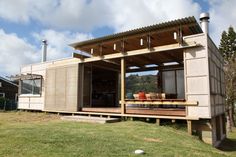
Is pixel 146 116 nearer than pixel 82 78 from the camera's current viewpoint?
Yes

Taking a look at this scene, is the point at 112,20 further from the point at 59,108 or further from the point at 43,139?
the point at 43,139

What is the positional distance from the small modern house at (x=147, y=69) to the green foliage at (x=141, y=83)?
58cm

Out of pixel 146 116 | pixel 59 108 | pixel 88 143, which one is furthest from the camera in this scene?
pixel 59 108

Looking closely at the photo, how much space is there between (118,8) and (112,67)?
4736mm

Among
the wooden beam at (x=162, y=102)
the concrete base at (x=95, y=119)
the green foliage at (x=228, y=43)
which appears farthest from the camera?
the green foliage at (x=228, y=43)

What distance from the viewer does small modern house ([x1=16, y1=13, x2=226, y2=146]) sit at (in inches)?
341

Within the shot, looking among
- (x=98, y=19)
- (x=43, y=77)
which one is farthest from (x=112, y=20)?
(x=43, y=77)

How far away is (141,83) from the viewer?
1585 centimetres

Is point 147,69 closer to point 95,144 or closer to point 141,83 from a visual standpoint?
point 141,83

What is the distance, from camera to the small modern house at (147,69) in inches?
341

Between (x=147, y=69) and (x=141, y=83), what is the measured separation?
4.51 ft

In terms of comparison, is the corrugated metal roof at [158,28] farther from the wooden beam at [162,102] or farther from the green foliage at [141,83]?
the green foliage at [141,83]

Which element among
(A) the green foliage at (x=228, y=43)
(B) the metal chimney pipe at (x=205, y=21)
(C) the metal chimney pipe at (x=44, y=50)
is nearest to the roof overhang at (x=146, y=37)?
(B) the metal chimney pipe at (x=205, y=21)

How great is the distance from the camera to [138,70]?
50.4ft
